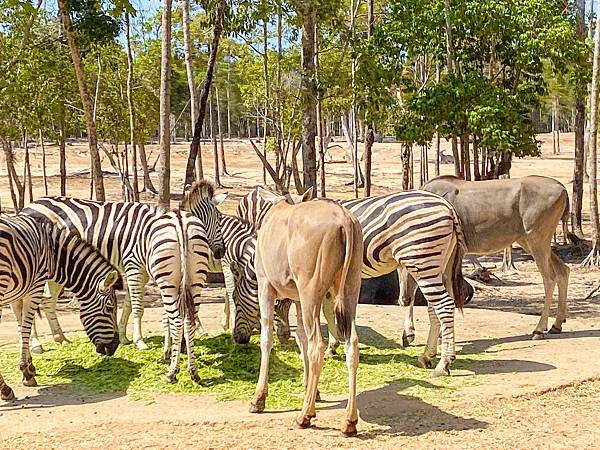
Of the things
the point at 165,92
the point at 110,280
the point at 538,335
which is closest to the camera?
the point at 110,280

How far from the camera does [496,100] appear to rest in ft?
56.5

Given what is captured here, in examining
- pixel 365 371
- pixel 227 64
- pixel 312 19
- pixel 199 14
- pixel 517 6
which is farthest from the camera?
pixel 227 64

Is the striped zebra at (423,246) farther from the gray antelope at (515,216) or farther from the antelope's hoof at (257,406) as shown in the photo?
the antelope's hoof at (257,406)

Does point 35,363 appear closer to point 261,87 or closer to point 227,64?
point 261,87

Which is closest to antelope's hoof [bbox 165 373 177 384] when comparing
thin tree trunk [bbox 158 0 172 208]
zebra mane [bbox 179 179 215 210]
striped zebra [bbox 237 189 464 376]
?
striped zebra [bbox 237 189 464 376]

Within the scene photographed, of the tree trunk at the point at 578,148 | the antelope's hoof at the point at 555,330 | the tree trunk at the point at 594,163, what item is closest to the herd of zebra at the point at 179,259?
the antelope's hoof at the point at 555,330

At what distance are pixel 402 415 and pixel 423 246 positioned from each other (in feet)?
7.20

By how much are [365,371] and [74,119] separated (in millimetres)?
21269

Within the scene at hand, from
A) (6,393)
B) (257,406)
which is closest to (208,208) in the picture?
(6,393)

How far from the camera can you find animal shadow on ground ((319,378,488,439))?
655cm

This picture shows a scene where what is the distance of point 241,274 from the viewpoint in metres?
9.20

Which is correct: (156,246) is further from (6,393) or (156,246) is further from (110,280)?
(6,393)

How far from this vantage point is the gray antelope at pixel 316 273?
6379 millimetres

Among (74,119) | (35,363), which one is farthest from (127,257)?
(74,119)
